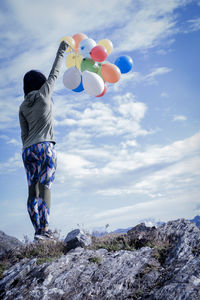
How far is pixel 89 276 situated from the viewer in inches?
133

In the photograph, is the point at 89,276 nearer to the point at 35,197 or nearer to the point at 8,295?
the point at 8,295

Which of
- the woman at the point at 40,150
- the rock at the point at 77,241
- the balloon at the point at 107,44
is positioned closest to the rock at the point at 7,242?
the woman at the point at 40,150

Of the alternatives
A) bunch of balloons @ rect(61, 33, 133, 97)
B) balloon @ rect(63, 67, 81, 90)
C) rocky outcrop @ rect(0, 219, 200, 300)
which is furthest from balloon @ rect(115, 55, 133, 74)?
rocky outcrop @ rect(0, 219, 200, 300)

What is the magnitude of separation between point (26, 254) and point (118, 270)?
192 cm

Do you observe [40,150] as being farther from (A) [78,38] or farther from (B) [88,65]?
(A) [78,38]

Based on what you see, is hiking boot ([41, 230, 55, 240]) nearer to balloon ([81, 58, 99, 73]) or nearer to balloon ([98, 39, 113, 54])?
balloon ([81, 58, 99, 73])

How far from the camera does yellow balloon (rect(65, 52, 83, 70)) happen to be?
6637 millimetres

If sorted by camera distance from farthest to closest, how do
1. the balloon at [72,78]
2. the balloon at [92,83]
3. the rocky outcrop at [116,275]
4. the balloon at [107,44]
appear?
the balloon at [107,44], the balloon at [72,78], the balloon at [92,83], the rocky outcrop at [116,275]

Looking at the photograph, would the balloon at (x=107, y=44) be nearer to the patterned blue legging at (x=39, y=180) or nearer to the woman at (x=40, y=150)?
the woman at (x=40, y=150)

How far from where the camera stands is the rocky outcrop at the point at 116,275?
2922mm

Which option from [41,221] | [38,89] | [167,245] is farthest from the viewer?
[38,89]

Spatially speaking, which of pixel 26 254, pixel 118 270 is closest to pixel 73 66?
pixel 26 254

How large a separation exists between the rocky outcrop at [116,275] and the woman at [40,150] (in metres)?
1.00

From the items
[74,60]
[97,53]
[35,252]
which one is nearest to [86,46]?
A: [97,53]
